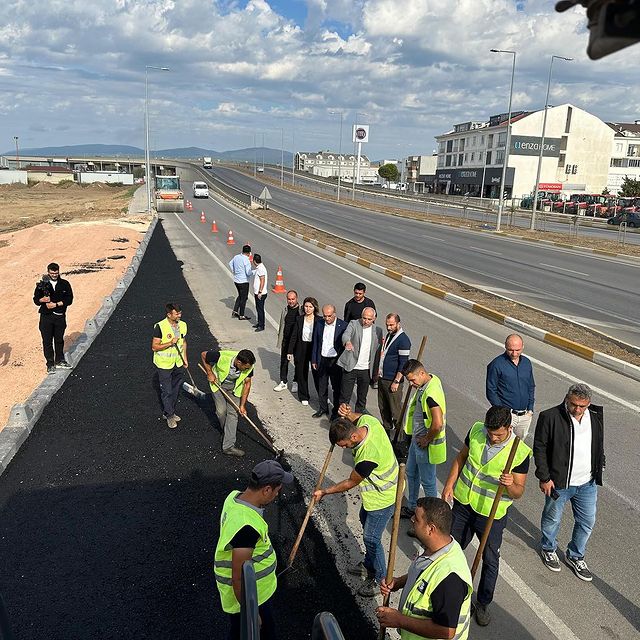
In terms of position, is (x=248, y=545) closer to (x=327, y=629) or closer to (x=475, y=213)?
(x=327, y=629)

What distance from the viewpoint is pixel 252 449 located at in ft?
22.0

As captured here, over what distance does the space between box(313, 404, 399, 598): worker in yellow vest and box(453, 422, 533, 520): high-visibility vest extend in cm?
56

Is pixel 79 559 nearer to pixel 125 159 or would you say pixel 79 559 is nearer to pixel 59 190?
A: pixel 59 190

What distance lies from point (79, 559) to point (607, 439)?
630cm

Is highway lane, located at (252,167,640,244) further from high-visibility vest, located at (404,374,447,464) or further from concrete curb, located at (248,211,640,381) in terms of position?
high-visibility vest, located at (404,374,447,464)

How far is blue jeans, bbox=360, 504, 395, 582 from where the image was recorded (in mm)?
4262

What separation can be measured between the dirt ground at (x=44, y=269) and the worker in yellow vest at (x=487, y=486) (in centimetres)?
730

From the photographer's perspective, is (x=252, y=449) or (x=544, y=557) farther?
(x=252, y=449)

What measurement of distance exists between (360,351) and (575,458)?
10.3 ft

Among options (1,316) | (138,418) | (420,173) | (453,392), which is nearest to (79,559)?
(138,418)

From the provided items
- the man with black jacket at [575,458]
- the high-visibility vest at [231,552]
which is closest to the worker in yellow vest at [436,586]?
the high-visibility vest at [231,552]

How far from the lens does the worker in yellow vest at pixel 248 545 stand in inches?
124

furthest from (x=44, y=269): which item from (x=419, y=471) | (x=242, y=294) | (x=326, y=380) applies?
(x=419, y=471)

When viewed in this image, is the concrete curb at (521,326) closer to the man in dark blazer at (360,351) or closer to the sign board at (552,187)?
the man in dark blazer at (360,351)
